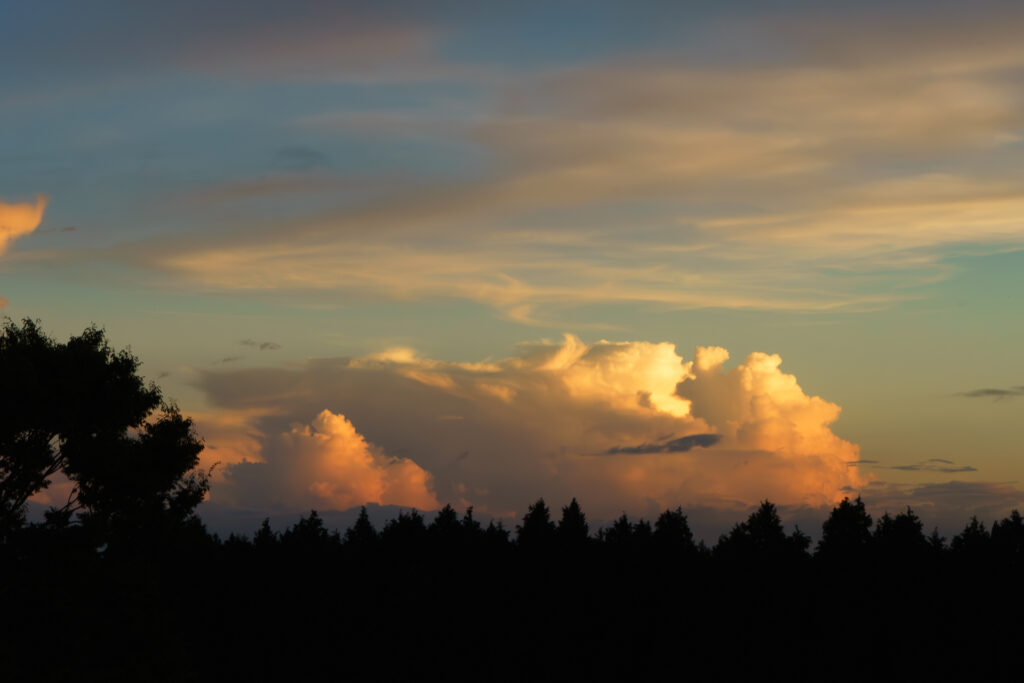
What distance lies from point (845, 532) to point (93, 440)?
82398 millimetres

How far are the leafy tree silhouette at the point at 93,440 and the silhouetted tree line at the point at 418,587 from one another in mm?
120

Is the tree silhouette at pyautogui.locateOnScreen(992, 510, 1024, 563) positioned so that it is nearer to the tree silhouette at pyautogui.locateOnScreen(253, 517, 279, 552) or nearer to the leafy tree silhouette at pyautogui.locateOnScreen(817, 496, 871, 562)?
the leafy tree silhouette at pyautogui.locateOnScreen(817, 496, 871, 562)

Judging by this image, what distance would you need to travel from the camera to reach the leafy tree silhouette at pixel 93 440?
62.4 metres

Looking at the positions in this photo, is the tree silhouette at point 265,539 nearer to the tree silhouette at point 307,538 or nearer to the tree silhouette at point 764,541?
the tree silhouette at point 307,538

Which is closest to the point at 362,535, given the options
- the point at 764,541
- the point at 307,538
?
the point at 307,538

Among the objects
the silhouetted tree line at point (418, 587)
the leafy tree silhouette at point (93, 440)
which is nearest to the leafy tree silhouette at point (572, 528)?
the silhouetted tree line at point (418, 587)

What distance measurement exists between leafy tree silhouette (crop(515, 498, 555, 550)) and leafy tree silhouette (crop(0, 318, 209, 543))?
217ft

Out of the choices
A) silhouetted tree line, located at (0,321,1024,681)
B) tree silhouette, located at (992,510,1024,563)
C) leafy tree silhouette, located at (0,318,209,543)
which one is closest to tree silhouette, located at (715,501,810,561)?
silhouetted tree line, located at (0,321,1024,681)

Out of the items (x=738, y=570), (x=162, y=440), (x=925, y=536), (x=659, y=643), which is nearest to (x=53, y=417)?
(x=162, y=440)

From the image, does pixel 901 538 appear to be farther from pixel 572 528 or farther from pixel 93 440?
pixel 93 440

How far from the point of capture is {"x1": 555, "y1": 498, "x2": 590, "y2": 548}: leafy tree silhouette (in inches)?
5169

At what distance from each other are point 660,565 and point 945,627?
97.8ft

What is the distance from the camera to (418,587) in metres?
126

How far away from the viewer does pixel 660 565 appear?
118875mm
